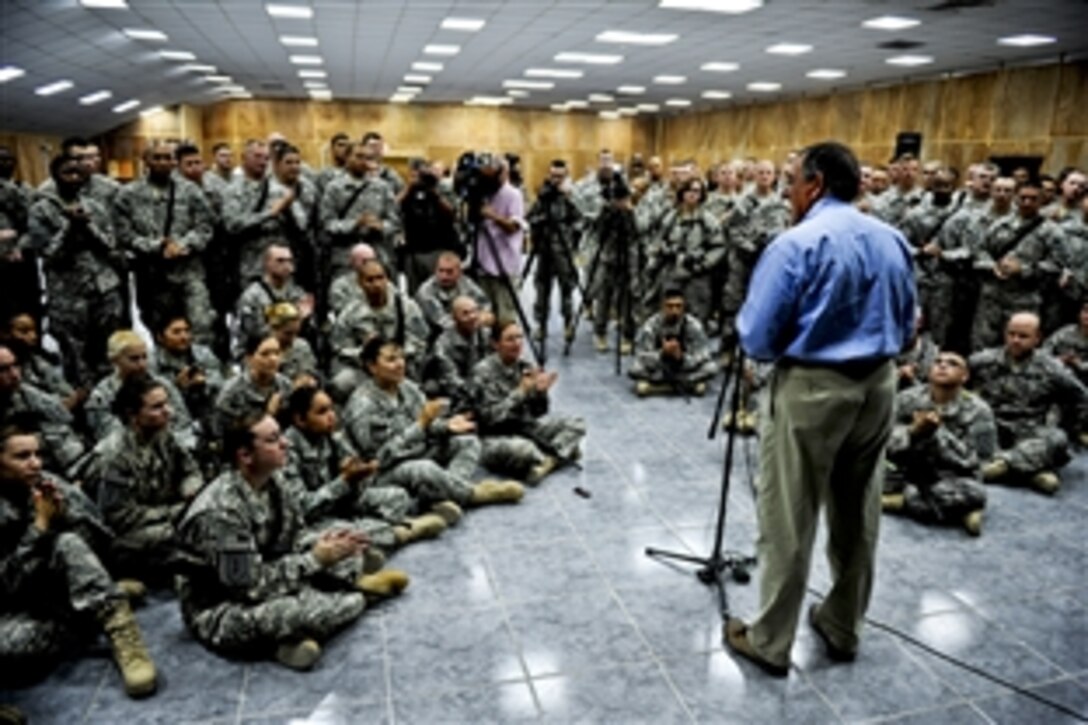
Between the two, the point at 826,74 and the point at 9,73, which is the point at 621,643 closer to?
the point at 826,74

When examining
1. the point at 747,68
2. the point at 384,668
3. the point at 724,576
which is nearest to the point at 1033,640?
the point at 724,576

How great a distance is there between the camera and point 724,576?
3.12m

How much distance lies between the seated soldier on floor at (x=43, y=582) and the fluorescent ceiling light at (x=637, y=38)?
7718 mm

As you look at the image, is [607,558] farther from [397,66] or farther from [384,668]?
[397,66]

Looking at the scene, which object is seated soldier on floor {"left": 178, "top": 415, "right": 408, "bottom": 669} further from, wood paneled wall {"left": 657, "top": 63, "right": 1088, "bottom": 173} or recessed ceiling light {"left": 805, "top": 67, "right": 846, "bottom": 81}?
recessed ceiling light {"left": 805, "top": 67, "right": 846, "bottom": 81}

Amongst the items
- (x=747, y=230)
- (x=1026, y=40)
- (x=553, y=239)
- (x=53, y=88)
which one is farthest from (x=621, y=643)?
(x=53, y=88)

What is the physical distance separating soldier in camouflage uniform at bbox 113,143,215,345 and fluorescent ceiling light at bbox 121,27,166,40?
5217 mm

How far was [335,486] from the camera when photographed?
3143 mm

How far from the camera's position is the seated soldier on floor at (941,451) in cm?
360

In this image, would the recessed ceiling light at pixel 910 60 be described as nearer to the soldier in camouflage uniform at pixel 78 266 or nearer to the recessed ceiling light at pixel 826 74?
the recessed ceiling light at pixel 826 74

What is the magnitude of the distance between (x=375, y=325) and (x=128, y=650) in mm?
2454

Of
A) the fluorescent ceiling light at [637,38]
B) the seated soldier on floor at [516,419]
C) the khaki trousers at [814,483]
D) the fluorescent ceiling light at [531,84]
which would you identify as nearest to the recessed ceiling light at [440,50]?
the fluorescent ceiling light at [637,38]

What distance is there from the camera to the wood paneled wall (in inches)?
363

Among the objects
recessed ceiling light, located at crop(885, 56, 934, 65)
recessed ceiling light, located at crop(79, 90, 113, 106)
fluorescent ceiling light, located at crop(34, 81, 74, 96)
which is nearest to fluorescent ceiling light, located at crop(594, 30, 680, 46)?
recessed ceiling light, located at crop(885, 56, 934, 65)
